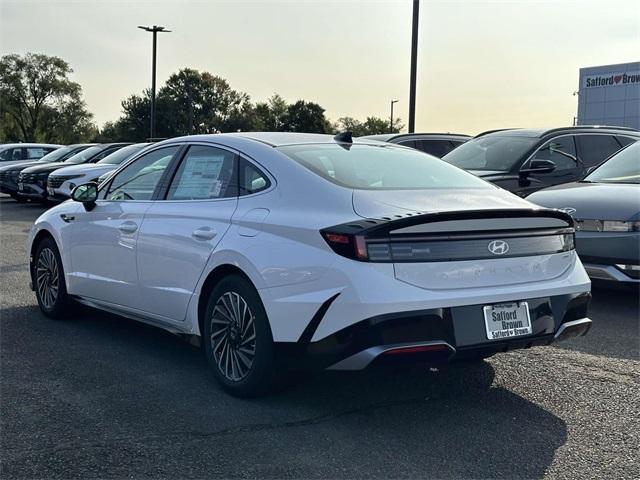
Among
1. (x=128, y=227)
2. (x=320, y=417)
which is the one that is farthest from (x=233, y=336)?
(x=128, y=227)

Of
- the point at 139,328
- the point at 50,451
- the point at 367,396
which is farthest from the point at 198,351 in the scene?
the point at 50,451

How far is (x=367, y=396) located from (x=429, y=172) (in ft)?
4.76

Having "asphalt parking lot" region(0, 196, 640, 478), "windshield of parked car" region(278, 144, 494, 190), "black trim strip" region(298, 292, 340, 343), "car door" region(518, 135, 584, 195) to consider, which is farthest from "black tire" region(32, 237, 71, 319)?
"car door" region(518, 135, 584, 195)

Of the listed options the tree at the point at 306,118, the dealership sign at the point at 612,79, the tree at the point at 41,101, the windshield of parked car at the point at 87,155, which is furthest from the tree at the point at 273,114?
the windshield of parked car at the point at 87,155

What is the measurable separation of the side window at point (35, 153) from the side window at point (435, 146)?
15932mm

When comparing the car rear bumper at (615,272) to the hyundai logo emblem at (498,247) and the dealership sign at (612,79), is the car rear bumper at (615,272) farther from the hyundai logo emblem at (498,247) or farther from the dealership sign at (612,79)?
the dealership sign at (612,79)

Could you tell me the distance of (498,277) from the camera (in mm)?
3900

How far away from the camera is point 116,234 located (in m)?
5.49

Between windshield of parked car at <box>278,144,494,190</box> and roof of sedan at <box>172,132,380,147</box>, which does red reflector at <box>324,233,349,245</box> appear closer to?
windshield of parked car at <box>278,144,494,190</box>

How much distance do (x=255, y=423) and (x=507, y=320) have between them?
4.64 ft

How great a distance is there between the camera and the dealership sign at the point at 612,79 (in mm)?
38312

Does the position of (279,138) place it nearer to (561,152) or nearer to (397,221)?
A: (397,221)

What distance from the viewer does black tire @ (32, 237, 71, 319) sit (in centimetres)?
625

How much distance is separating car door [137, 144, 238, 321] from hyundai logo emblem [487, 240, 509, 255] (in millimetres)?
1544
